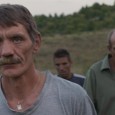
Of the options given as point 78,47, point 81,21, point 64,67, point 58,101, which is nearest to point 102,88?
point 64,67

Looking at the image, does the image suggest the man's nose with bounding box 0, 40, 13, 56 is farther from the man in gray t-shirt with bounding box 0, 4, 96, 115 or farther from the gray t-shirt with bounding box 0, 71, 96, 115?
the gray t-shirt with bounding box 0, 71, 96, 115

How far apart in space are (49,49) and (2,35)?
→ 3571 centimetres

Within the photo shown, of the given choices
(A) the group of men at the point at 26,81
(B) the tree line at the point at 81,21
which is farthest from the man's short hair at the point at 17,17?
(B) the tree line at the point at 81,21

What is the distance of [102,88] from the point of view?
5.41 m

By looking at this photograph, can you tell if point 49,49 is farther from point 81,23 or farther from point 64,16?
point 64,16

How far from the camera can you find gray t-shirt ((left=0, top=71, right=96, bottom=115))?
242 centimetres

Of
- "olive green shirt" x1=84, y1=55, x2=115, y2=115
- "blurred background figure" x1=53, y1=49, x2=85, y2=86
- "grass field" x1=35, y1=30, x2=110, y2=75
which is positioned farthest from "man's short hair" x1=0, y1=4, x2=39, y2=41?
"grass field" x1=35, y1=30, x2=110, y2=75

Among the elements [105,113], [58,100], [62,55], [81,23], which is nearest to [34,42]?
[58,100]

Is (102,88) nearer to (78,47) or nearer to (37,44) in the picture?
(37,44)

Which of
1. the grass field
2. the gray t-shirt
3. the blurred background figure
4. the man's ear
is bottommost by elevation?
the grass field

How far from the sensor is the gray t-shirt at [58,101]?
2.42 m

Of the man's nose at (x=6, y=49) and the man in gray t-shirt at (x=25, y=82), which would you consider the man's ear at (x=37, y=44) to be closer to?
the man in gray t-shirt at (x=25, y=82)

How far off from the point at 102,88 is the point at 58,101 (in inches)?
118

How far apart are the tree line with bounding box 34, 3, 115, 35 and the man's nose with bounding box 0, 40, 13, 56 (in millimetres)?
44685
